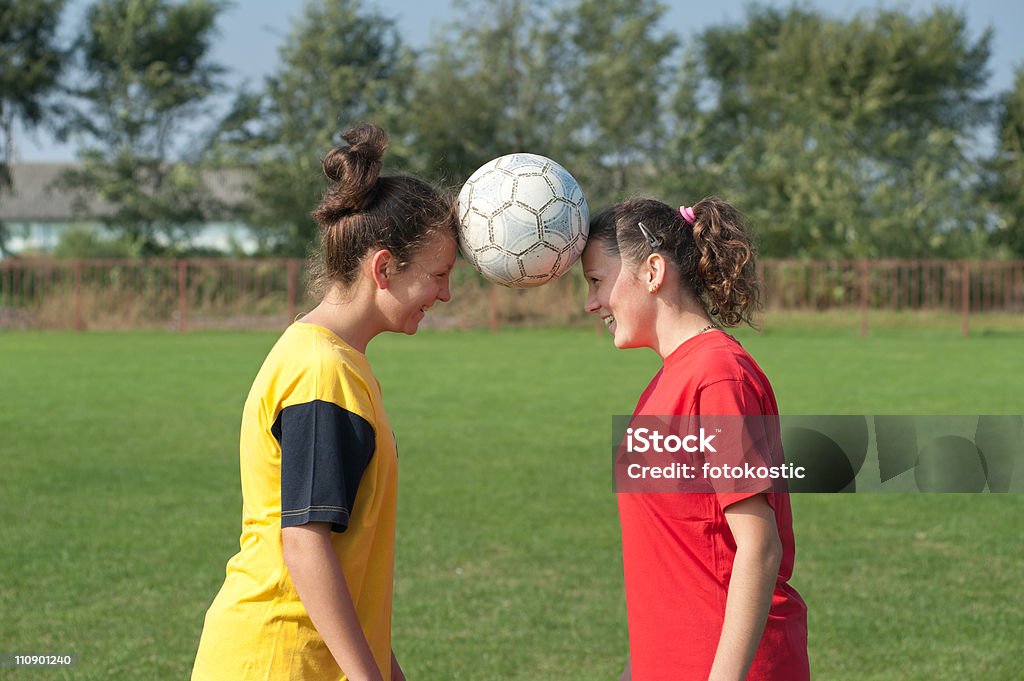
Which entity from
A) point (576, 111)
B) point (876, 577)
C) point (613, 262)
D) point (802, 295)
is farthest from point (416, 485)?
point (576, 111)

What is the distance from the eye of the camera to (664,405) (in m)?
2.22

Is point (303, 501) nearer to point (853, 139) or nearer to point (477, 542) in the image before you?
point (477, 542)

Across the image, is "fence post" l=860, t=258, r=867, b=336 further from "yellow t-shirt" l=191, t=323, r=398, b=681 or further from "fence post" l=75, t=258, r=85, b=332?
"yellow t-shirt" l=191, t=323, r=398, b=681

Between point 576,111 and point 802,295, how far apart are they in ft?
39.6

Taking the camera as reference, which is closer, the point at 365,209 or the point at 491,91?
the point at 365,209

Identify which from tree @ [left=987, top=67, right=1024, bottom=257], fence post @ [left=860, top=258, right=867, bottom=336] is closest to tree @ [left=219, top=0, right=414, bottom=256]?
fence post @ [left=860, top=258, right=867, bottom=336]

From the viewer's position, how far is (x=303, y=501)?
2.01 metres

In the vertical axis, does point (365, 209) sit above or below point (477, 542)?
above

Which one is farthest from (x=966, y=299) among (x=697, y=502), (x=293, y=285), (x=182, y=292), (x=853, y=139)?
(x=697, y=502)
